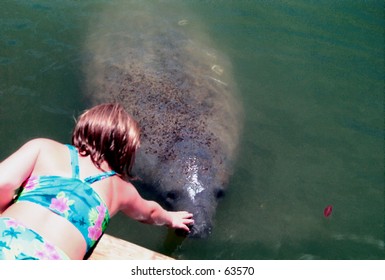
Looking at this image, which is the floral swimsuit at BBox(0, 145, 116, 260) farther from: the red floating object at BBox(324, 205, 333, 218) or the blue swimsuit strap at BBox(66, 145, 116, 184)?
the red floating object at BBox(324, 205, 333, 218)

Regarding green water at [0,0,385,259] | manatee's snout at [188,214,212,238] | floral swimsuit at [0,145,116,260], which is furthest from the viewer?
green water at [0,0,385,259]

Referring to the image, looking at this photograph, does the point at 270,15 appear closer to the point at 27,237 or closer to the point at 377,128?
the point at 377,128

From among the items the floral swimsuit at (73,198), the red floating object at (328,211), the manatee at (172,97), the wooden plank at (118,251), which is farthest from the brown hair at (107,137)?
the red floating object at (328,211)

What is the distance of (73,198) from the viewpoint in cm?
293

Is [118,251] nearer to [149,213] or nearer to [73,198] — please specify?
[149,213]

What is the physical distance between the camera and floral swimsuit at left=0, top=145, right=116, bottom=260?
9.55 ft

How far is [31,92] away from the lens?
270 inches

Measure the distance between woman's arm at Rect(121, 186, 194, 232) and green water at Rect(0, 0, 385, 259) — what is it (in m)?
0.71

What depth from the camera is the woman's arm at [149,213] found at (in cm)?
348

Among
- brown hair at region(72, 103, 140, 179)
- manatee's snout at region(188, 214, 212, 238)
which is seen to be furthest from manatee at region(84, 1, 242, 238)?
brown hair at region(72, 103, 140, 179)

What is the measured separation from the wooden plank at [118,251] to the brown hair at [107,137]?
0.76m

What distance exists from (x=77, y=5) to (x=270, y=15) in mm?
4176

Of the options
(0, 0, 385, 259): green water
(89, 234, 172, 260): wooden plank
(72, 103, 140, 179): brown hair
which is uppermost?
(72, 103, 140, 179): brown hair

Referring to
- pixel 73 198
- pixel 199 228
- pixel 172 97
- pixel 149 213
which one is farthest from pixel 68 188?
pixel 172 97
